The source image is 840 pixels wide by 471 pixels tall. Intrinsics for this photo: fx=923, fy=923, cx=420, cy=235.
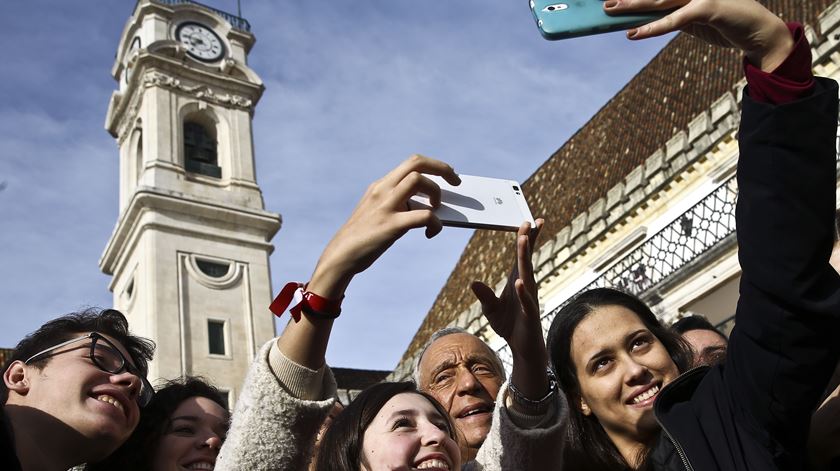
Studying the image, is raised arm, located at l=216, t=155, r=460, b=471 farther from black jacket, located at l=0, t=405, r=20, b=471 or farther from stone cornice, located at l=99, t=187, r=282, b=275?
stone cornice, located at l=99, t=187, r=282, b=275

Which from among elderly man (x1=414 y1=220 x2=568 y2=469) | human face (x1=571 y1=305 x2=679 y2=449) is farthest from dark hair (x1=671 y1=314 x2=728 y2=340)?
elderly man (x1=414 y1=220 x2=568 y2=469)

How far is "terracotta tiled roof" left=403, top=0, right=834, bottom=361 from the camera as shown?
18.5 metres

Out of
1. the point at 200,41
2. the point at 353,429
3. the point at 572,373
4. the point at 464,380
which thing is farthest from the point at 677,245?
the point at 200,41

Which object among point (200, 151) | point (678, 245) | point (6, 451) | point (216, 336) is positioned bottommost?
point (6, 451)

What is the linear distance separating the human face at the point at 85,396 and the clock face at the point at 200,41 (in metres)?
29.1

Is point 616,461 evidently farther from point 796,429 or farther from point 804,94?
point 804,94

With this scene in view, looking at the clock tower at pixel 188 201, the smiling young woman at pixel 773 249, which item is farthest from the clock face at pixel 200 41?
the smiling young woman at pixel 773 249

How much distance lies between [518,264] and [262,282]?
25.9m

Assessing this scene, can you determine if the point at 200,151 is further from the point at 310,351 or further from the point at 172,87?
the point at 310,351

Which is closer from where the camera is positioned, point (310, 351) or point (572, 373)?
point (310, 351)

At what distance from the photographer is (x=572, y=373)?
3455 millimetres

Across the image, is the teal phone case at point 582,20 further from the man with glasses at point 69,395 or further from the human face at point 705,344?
the human face at point 705,344

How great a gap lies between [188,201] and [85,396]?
2509 centimetres

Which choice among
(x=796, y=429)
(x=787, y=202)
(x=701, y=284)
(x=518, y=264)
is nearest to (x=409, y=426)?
(x=518, y=264)
